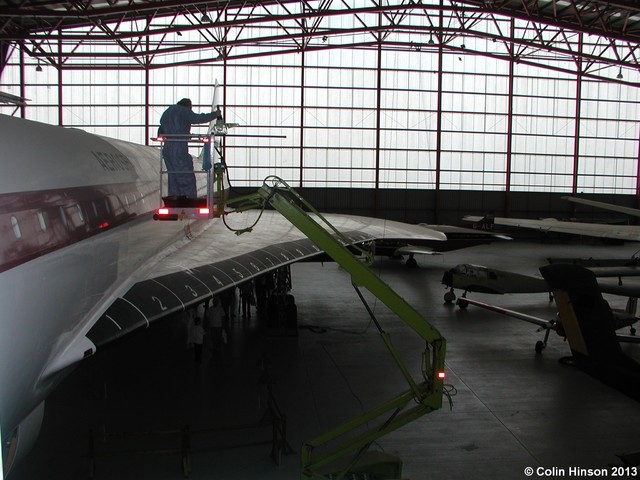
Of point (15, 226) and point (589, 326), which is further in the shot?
point (589, 326)

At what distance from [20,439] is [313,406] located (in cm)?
664

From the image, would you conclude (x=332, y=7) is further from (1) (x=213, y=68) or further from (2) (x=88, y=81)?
(2) (x=88, y=81)

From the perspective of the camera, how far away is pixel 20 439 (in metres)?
6.30

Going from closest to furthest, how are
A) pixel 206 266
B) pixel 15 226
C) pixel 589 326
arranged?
pixel 15 226, pixel 589 326, pixel 206 266

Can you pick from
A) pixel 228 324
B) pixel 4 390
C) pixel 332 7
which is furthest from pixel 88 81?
pixel 4 390

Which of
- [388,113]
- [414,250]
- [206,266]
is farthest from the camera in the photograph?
[388,113]

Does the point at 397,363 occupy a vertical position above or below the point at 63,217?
below

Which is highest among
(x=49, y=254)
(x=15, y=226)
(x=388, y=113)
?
(x=388, y=113)

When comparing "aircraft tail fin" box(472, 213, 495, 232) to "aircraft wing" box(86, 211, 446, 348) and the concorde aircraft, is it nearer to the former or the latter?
"aircraft wing" box(86, 211, 446, 348)

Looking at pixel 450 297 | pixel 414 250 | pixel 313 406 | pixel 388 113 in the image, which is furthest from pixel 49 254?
pixel 388 113

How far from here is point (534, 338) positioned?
18141 mm

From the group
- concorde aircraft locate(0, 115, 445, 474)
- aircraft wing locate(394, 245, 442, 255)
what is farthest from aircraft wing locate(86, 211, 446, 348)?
aircraft wing locate(394, 245, 442, 255)

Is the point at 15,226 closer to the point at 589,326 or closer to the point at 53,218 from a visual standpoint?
the point at 53,218

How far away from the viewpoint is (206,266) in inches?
453
